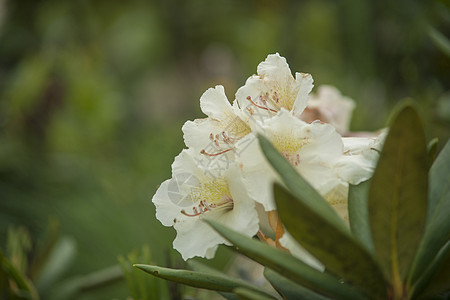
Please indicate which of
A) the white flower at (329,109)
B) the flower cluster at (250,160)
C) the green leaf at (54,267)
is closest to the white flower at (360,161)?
the flower cluster at (250,160)

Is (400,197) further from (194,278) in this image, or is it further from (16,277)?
(16,277)

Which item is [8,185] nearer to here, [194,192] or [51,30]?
[51,30]

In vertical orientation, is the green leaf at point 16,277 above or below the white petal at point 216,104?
below

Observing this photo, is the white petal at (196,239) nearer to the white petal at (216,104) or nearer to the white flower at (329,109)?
A: the white petal at (216,104)

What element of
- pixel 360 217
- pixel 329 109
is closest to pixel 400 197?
pixel 360 217

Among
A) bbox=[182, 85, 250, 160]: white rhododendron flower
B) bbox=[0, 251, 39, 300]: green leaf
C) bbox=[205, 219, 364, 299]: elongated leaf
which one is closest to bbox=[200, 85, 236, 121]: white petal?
bbox=[182, 85, 250, 160]: white rhododendron flower

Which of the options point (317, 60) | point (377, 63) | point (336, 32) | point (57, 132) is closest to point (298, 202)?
point (377, 63)
